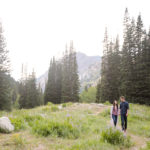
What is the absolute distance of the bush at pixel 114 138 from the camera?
4.65 metres

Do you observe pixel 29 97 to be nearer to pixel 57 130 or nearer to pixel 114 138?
pixel 57 130

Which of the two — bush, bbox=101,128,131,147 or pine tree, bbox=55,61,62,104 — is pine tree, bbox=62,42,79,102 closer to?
pine tree, bbox=55,61,62,104

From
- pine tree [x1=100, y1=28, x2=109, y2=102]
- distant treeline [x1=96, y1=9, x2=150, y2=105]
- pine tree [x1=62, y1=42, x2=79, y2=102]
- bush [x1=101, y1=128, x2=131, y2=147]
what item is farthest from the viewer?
pine tree [x1=62, y1=42, x2=79, y2=102]

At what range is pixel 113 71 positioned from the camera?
28359 mm

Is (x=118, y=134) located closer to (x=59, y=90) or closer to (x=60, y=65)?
(x=59, y=90)

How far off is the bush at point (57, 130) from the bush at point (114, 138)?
1.19 metres

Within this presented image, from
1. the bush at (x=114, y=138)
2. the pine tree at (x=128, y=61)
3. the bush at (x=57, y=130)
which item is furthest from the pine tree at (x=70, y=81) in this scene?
the bush at (x=114, y=138)

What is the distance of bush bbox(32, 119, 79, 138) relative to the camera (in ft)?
16.6

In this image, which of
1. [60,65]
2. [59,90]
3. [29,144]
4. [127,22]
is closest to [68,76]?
[59,90]

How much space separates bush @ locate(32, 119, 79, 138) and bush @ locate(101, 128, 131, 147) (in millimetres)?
1190

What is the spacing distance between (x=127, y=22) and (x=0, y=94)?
88.8 ft

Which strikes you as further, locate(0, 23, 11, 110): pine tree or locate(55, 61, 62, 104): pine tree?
locate(55, 61, 62, 104): pine tree

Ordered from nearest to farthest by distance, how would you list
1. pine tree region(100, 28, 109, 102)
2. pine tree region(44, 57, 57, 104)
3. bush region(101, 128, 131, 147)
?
bush region(101, 128, 131, 147) < pine tree region(100, 28, 109, 102) < pine tree region(44, 57, 57, 104)

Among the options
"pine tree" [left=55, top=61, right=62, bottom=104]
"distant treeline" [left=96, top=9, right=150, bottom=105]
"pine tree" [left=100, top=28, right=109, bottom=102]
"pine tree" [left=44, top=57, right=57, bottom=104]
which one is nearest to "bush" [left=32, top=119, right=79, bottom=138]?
"distant treeline" [left=96, top=9, right=150, bottom=105]
